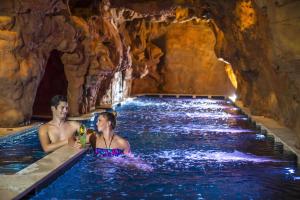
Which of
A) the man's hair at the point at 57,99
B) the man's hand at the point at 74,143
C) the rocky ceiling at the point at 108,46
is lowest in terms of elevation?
the man's hand at the point at 74,143

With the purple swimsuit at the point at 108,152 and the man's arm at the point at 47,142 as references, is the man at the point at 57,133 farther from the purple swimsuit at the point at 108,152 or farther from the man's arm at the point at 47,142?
the purple swimsuit at the point at 108,152

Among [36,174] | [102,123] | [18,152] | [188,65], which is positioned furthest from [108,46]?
[188,65]

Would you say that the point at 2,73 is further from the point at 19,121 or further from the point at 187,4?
the point at 187,4

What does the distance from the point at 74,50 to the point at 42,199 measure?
10.8 m

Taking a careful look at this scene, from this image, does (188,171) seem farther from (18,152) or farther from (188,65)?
(188,65)

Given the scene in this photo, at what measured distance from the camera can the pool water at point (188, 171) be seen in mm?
6555

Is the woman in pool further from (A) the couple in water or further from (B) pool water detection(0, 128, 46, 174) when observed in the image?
(B) pool water detection(0, 128, 46, 174)

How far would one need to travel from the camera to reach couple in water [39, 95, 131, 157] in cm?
816

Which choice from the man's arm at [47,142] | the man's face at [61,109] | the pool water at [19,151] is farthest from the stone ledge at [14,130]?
the man's face at [61,109]

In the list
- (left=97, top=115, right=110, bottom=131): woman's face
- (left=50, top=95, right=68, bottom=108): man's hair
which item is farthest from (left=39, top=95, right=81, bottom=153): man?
(left=97, top=115, right=110, bottom=131): woman's face

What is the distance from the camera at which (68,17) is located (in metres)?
15.2

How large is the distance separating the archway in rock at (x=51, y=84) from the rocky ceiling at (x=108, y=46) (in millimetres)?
346

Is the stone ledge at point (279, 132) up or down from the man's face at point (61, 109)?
down

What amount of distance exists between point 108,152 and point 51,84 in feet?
34.7
